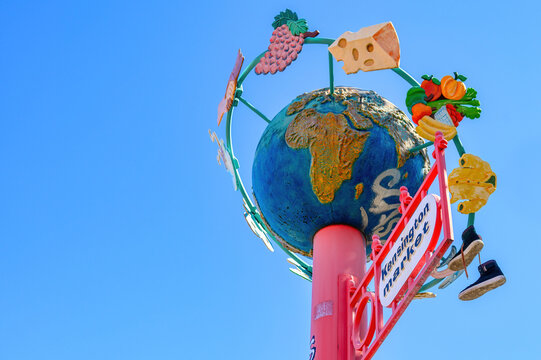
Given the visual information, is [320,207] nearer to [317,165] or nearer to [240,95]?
[317,165]

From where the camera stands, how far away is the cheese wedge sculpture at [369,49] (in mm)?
9070

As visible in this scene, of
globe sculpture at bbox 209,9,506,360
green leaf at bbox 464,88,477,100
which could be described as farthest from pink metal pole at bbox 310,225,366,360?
green leaf at bbox 464,88,477,100

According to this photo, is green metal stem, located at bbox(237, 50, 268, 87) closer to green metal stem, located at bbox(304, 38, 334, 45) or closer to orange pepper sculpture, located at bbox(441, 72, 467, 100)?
green metal stem, located at bbox(304, 38, 334, 45)

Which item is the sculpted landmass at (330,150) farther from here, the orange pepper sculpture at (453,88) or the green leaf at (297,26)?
the orange pepper sculpture at (453,88)

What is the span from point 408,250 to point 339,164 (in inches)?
119

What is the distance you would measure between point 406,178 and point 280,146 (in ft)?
6.49

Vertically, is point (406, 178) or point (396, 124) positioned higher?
point (396, 124)

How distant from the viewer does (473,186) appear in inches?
286

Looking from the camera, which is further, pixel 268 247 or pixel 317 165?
pixel 268 247

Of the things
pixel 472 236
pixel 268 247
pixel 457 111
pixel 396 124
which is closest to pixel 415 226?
pixel 472 236

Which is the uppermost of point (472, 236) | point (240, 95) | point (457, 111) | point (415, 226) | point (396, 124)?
point (240, 95)

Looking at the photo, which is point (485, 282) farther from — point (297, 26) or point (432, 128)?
point (297, 26)

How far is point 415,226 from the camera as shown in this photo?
7.55 m

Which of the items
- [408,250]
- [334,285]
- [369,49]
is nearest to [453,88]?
[369,49]
